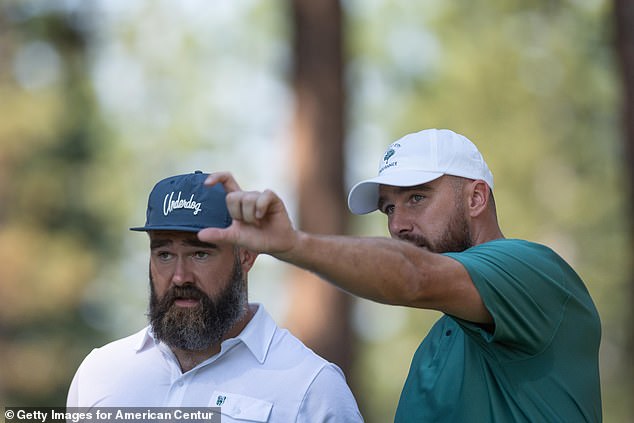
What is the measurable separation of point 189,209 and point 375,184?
871 millimetres

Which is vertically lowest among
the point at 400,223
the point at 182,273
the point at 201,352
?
the point at 201,352

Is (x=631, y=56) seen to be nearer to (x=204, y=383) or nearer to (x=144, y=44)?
(x=204, y=383)

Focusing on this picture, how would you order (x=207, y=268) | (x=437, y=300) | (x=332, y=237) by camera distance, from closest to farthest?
(x=332, y=237) < (x=437, y=300) < (x=207, y=268)

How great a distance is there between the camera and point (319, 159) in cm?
1109

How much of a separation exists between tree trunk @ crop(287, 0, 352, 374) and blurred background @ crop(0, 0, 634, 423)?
7.14 m

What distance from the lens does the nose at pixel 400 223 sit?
448cm

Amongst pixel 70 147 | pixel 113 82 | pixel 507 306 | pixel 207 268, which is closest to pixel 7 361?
Result: pixel 70 147

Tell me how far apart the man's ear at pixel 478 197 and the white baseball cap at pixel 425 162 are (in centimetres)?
3

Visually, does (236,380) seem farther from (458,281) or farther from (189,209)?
(458,281)

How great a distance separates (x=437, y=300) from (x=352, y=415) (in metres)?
1.03

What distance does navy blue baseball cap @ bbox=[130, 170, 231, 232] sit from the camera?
4.70 metres

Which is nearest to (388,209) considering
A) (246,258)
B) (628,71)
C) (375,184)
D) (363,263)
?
(375,184)

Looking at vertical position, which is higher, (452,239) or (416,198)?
(416,198)

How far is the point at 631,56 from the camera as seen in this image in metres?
10.1
